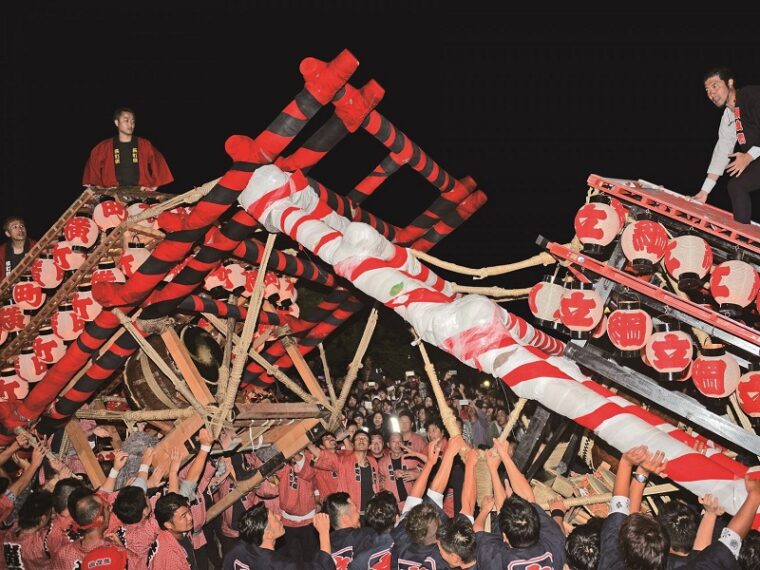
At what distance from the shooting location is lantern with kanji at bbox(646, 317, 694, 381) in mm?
4746

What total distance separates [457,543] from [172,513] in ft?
7.41

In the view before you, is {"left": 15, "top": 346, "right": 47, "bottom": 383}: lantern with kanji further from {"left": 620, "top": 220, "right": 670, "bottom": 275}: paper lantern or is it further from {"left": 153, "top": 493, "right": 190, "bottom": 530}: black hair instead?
{"left": 620, "top": 220, "right": 670, "bottom": 275}: paper lantern

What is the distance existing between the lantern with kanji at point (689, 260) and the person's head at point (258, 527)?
3315mm

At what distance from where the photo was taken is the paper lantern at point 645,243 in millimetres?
4812

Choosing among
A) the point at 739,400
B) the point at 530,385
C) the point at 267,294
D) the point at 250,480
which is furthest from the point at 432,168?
the point at 250,480

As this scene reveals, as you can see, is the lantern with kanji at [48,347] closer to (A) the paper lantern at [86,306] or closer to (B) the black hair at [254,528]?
(A) the paper lantern at [86,306]

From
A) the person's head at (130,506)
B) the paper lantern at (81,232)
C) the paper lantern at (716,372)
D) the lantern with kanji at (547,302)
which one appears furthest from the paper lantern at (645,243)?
the paper lantern at (81,232)

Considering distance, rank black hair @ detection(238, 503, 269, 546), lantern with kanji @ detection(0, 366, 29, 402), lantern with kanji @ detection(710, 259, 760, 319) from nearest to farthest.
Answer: black hair @ detection(238, 503, 269, 546)
lantern with kanji @ detection(710, 259, 760, 319)
lantern with kanji @ detection(0, 366, 29, 402)

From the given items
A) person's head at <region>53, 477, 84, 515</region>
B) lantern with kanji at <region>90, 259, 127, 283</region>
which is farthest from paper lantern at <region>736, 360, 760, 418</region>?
lantern with kanji at <region>90, 259, 127, 283</region>

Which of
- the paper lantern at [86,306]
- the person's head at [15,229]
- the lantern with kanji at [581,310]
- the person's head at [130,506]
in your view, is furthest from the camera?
the person's head at [15,229]

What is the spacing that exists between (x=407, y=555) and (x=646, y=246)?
2.70m

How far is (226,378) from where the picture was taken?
21.7 feet

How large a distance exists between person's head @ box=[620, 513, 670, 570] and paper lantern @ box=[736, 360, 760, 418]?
5.37 feet

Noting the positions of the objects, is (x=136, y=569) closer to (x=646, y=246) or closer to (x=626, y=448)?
(x=626, y=448)
